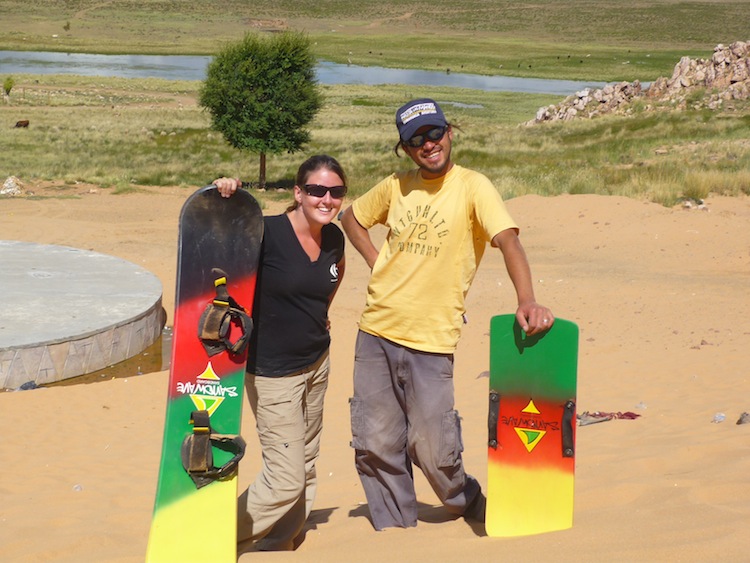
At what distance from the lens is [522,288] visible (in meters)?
4.07

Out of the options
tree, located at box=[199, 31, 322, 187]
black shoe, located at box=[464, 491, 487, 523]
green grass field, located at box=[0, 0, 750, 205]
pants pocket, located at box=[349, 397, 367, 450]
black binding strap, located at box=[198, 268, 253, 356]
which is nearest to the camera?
black binding strap, located at box=[198, 268, 253, 356]

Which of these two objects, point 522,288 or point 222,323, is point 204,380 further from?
Answer: point 522,288

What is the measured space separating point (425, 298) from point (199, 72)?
232 feet

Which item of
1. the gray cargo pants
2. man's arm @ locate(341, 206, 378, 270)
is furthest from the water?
the gray cargo pants

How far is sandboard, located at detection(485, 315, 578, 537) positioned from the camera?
4.16 meters

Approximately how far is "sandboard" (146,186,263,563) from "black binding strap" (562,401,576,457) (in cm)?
137

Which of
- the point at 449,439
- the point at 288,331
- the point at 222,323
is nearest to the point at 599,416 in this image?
the point at 449,439

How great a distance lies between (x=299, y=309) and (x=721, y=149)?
2088cm

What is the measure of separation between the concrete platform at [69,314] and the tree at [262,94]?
553 inches

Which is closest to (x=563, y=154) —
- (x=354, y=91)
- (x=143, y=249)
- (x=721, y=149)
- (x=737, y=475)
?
(x=721, y=149)

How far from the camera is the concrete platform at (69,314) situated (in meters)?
8.77

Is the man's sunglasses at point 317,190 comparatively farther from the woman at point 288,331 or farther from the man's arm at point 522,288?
the man's arm at point 522,288

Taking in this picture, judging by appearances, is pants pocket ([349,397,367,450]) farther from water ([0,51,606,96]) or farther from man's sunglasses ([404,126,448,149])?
water ([0,51,606,96])

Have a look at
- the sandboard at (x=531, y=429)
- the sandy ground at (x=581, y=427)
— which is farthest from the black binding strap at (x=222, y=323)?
the sandboard at (x=531, y=429)
